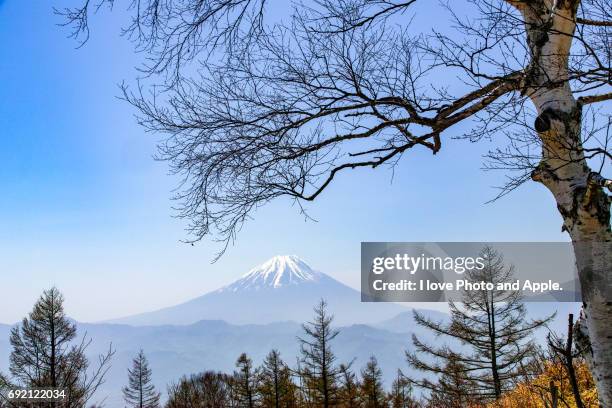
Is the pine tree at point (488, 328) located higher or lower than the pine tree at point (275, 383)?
higher

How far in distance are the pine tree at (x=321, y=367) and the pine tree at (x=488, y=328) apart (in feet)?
23.6

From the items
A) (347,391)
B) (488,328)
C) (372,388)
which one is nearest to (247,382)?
(347,391)

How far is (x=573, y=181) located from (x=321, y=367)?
20.4 m

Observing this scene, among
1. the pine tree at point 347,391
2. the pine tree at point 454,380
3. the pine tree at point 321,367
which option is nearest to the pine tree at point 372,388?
the pine tree at point 347,391

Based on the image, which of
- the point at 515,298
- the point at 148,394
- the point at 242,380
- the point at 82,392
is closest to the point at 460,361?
the point at 515,298

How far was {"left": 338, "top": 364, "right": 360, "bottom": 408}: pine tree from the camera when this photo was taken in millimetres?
22694

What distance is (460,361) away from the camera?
49.1ft

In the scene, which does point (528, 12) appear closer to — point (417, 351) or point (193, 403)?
point (417, 351)

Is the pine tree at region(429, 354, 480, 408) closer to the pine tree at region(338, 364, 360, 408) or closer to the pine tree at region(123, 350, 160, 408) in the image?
the pine tree at region(338, 364, 360, 408)

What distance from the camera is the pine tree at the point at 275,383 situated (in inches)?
1021

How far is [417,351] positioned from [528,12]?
49.0ft

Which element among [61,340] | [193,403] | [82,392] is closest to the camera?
[82,392]

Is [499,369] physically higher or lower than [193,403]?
higher

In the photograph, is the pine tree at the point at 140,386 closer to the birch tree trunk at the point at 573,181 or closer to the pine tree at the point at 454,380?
the pine tree at the point at 454,380
